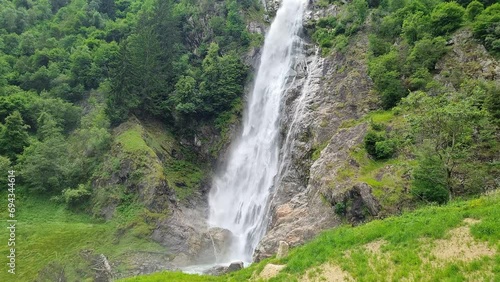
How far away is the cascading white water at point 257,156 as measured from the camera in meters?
33.3

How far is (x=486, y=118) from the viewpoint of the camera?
62.4ft

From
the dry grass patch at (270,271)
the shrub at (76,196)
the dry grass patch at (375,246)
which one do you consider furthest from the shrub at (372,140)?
the shrub at (76,196)

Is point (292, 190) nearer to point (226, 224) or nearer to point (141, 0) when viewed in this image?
point (226, 224)

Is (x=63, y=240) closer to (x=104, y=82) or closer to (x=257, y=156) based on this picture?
(x=257, y=156)

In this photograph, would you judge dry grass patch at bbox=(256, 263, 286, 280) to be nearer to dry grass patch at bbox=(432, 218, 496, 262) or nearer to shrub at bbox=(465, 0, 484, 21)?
dry grass patch at bbox=(432, 218, 496, 262)

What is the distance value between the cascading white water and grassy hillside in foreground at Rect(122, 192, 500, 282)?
14.7 meters

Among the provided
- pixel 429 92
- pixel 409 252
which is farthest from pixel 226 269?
pixel 429 92

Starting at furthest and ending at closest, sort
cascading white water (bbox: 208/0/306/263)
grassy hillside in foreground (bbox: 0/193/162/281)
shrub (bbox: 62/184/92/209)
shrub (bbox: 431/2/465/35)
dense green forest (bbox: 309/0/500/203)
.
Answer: shrub (bbox: 62/184/92/209) < cascading white water (bbox: 208/0/306/263) < shrub (bbox: 431/2/465/35) < grassy hillside in foreground (bbox: 0/193/162/281) < dense green forest (bbox: 309/0/500/203)

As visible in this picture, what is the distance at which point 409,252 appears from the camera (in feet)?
44.3

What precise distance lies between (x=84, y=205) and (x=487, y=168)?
32.7 m

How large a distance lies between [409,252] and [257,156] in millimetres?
26435

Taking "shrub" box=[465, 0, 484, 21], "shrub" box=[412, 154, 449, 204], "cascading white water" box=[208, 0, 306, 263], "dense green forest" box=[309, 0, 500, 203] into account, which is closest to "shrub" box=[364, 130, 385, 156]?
"dense green forest" box=[309, 0, 500, 203]

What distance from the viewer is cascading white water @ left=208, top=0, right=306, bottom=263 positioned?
1312 inches

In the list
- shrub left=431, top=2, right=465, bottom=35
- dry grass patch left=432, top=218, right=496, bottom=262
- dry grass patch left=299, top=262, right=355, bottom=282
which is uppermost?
shrub left=431, top=2, right=465, bottom=35
